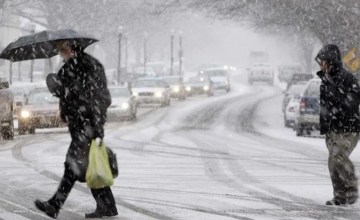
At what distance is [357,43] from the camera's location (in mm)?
33125

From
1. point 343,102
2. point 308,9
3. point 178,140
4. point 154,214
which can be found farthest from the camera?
point 308,9

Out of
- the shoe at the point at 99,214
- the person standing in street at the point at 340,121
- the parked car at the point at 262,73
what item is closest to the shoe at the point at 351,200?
the person standing in street at the point at 340,121

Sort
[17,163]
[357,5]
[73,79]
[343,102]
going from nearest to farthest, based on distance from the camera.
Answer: [73,79] → [343,102] → [17,163] → [357,5]

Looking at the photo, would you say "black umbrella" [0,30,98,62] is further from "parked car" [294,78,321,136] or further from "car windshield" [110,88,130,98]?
"car windshield" [110,88,130,98]

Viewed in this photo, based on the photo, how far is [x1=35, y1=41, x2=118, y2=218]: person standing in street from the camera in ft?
30.0

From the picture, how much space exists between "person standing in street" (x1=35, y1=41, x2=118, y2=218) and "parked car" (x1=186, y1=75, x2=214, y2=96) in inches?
2111

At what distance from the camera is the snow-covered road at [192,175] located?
33.7ft

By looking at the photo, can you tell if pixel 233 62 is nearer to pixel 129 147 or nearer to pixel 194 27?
pixel 194 27

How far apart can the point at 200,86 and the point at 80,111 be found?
5380 centimetres

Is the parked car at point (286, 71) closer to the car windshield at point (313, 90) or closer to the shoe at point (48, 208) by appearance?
the car windshield at point (313, 90)

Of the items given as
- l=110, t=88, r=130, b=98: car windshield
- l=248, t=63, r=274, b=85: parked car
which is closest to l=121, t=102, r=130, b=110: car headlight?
l=110, t=88, r=130, b=98: car windshield

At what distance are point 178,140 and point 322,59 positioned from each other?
46.2 feet

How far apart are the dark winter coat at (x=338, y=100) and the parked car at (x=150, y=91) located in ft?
118

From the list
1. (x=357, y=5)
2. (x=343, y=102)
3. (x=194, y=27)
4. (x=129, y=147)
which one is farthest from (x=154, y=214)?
(x=194, y=27)
